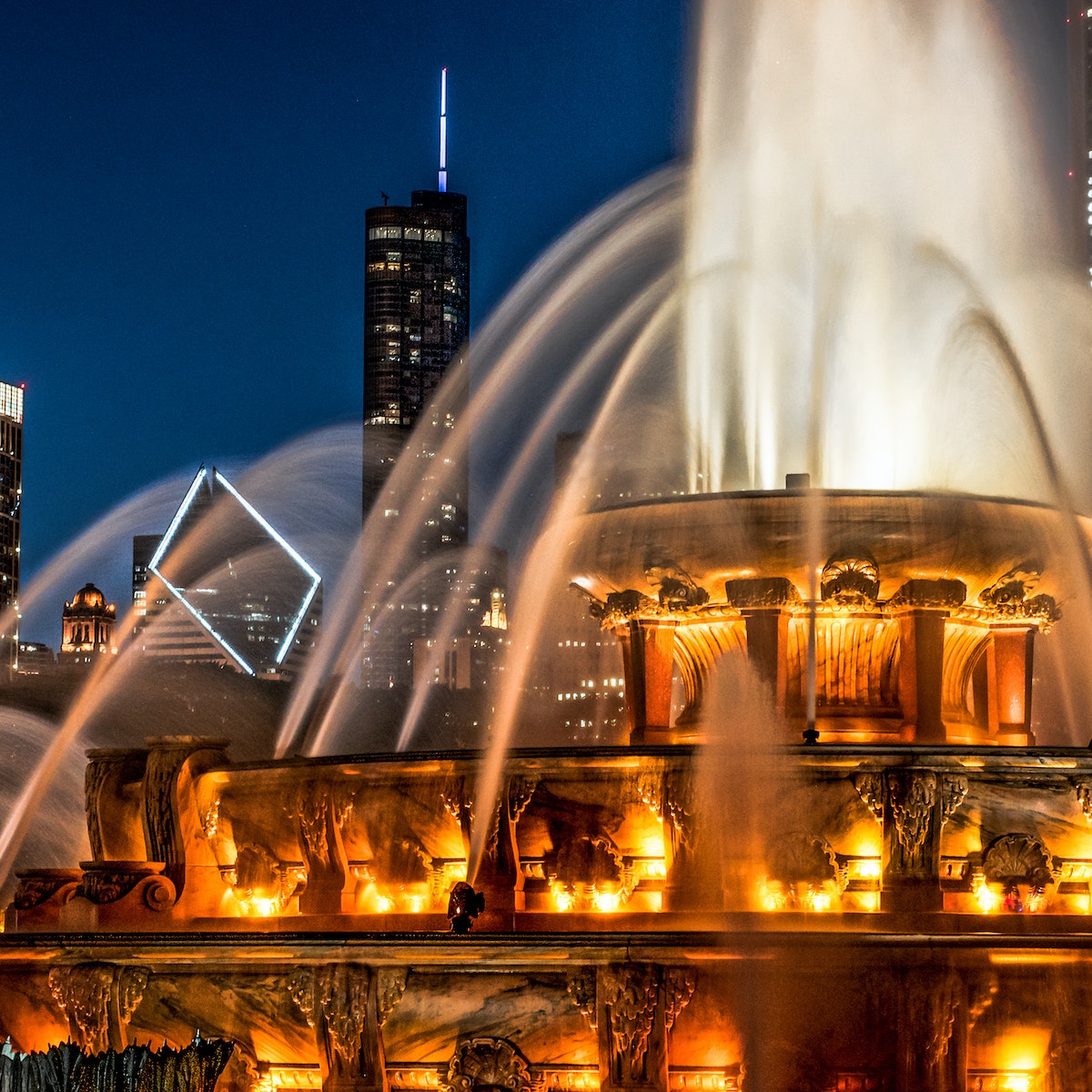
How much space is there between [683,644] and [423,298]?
153m

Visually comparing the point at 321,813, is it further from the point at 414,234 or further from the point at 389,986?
the point at 414,234

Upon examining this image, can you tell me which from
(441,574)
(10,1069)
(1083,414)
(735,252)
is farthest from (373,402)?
(10,1069)

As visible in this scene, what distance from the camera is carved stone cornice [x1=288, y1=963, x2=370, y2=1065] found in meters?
15.9

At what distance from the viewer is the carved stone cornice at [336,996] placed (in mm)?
15859

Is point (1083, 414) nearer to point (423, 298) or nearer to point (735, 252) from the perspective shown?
point (735, 252)

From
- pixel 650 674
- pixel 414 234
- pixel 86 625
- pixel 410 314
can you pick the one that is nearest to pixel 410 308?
pixel 410 314

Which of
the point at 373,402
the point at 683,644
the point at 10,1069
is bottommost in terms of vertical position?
the point at 10,1069

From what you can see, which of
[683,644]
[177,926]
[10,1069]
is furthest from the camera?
[683,644]

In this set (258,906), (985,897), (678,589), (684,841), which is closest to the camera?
(985,897)

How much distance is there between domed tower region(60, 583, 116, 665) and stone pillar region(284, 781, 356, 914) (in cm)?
9728

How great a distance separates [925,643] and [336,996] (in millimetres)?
7529

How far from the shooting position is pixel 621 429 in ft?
103

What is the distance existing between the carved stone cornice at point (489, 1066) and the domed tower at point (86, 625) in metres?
100

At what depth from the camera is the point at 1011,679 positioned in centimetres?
2112
